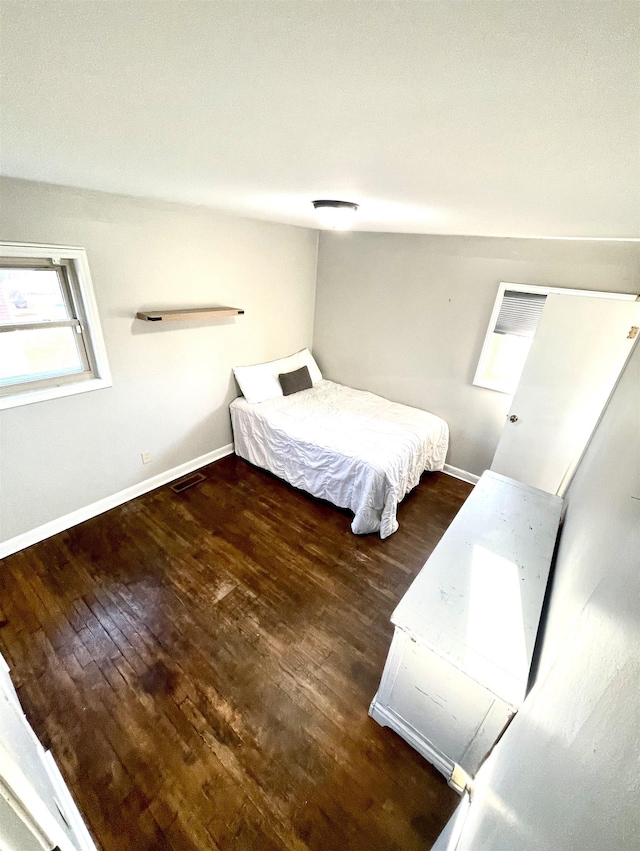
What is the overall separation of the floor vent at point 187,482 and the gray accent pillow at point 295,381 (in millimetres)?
1200

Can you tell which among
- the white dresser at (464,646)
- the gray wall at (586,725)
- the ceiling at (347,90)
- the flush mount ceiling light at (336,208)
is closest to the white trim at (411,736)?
the white dresser at (464,646)

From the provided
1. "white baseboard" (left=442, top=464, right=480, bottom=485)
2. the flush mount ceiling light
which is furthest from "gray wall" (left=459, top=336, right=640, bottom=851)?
"white baseboard" (left=442, top=464, right=480, bottom=485)

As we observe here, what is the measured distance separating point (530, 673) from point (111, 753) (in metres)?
1.76

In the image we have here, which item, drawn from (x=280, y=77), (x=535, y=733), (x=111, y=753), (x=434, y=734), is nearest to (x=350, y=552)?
(x=434, y=734)

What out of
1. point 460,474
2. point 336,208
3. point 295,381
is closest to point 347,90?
point 336,208

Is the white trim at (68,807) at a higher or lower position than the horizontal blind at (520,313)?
lower

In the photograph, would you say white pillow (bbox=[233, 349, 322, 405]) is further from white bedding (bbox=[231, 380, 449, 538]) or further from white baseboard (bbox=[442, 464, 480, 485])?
white baseboard (bbox=[442, 464, 480, 485])

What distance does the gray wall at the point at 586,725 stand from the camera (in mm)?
392

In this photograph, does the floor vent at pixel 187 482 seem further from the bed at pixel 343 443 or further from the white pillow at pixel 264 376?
the white pillow at pixel 264 376

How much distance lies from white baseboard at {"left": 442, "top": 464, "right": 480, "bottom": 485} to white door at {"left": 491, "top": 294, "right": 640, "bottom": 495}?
41 cm

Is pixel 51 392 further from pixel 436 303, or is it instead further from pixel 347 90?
pixel 436 303

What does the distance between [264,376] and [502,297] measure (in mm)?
2315

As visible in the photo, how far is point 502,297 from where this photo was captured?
2.87 m

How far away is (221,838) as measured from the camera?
126 centimetres
